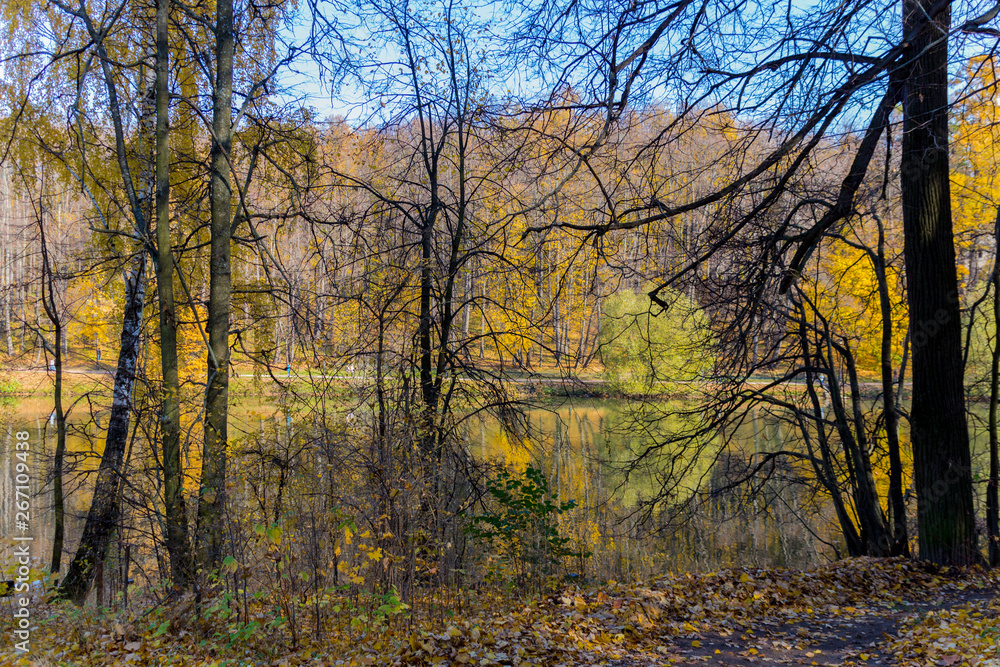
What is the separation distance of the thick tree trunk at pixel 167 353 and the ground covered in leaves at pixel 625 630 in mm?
599

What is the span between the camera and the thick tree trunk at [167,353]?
18.0 ft

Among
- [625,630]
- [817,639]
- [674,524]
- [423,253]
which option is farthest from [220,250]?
[674,524]

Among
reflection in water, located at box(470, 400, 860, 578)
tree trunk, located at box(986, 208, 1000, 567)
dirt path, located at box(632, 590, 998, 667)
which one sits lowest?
reflection in water, located at box(470, 400, 860, 578)

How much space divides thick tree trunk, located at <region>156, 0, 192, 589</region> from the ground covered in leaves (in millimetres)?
599

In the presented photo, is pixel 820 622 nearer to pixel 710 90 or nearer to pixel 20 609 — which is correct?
pixel 710 90

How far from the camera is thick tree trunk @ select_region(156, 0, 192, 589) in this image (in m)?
5.49

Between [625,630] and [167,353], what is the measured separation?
4661mm

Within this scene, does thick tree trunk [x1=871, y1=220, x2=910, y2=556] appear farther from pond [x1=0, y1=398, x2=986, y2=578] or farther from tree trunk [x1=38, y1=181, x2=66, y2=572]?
tree trunk [x1=38, y1=181, x2=66, y2=572]

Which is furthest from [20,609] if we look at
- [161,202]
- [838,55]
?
[838,55]

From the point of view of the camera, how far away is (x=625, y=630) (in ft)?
15.1

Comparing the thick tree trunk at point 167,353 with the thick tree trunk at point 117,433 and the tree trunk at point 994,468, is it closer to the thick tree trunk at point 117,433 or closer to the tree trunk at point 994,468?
the thick tree trunk at point 117,433

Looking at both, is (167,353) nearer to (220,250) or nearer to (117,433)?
(220,250)

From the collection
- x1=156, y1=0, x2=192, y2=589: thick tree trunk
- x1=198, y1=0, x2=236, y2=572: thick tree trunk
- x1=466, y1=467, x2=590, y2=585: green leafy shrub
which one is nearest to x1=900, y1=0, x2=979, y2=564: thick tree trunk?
x1=466, y1=467, x2=590, y2=585: green leafy shrub

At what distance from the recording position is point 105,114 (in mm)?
7164
